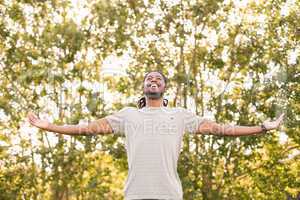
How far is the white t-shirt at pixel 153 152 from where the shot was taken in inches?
161

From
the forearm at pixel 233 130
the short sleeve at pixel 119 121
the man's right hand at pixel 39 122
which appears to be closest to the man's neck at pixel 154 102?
the short sleeve at pixel 119 121

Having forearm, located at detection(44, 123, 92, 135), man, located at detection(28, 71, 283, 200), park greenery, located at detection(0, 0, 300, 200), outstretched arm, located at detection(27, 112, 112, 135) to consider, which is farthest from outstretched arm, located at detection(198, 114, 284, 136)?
park greenery, located at detection(0, 0, 300, 200)

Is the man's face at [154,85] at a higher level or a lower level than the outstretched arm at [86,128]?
higher

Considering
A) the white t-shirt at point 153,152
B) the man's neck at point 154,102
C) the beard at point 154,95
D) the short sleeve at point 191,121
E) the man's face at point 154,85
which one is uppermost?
the man's face at point 154,85

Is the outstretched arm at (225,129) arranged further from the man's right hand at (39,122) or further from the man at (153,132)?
the man's right hand at (39,122)

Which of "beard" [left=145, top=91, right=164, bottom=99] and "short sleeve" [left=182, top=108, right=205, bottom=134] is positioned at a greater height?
"beard" [left=145, top=91, right=164, bottom=99]

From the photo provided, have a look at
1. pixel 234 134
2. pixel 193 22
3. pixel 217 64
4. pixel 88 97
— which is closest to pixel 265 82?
pixel 217 64

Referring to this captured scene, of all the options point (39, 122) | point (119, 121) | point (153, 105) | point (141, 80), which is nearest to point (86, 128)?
point (119, 121)

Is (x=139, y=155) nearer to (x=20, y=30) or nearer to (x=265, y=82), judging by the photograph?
(x=265, y=82)

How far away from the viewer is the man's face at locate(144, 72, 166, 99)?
4.34 meters

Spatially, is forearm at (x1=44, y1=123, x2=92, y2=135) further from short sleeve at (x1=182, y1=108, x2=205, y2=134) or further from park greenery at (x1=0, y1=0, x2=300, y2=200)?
park greenery at (x1=0, y1=0, x2=300, y2=200)

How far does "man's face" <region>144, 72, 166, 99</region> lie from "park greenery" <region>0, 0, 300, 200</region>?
9036 millimetres

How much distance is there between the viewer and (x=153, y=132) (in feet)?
13.7

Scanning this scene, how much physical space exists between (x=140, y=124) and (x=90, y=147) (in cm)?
976
